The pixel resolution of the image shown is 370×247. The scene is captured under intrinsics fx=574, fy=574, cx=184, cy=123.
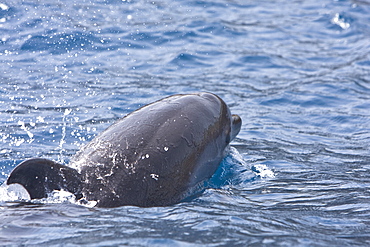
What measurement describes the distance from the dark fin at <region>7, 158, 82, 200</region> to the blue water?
20 cm

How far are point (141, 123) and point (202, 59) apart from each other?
9382mm

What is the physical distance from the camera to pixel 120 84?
14195 millimetres

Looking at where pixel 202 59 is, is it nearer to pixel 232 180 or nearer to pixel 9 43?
pixel 9 43

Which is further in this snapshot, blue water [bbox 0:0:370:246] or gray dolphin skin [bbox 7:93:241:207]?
gray dolphin skin [bbox 7:93:241:207]

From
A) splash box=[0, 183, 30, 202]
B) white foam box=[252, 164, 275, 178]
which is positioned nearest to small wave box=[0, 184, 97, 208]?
splash box=[0, 183, 30, 202]

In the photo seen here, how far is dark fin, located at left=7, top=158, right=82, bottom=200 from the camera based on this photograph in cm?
621

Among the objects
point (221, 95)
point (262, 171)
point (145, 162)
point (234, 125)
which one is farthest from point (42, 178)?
point (221, 95)

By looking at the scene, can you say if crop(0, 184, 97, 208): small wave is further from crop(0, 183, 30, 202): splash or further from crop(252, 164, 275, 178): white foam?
crop(252, 164, 275, 178): white foam

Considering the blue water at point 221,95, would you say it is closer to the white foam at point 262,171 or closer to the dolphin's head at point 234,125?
the white foam at point 262,171

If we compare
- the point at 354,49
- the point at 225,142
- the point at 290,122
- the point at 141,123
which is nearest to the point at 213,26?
the point at 354,49

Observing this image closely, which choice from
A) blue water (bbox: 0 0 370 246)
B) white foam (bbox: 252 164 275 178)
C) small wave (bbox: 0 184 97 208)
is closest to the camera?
blue water (bbox: 0 0 370 246)

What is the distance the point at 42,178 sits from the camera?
20.9 feet

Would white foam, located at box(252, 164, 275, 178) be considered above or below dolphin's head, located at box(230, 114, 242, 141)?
below

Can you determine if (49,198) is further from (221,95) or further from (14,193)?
(221,95)
